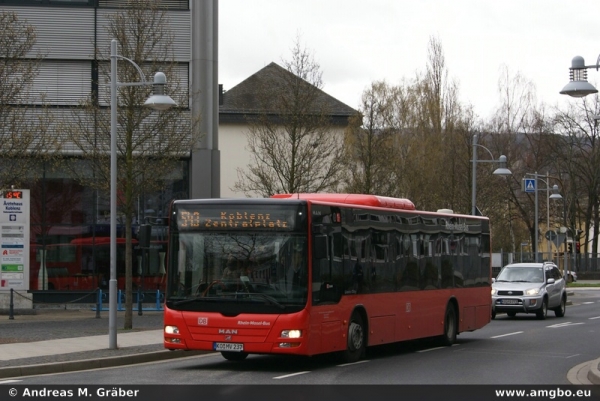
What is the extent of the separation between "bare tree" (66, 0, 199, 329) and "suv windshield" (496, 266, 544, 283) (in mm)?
13181

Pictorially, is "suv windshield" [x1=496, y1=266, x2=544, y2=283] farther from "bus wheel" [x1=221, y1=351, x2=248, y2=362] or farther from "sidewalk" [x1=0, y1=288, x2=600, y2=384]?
"bus wheel" [x1=221, y1=351, x2=248, y2=362]

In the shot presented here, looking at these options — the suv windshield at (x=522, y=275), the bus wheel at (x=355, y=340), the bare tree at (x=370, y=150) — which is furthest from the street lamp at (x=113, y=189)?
the bare tree at (x=370, y=150)

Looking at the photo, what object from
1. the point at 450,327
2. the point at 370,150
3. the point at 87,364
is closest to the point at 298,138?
the point at 370,150

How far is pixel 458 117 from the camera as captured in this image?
203ft

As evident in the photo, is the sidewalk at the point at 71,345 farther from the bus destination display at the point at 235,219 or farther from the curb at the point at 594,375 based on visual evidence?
the curb at the point at 594,375

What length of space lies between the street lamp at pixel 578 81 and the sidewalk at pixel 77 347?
17.4 feet

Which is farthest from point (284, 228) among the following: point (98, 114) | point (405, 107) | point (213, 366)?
point (405, 107)

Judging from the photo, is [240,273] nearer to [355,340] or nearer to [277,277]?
[277,277]

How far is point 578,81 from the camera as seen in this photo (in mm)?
20344

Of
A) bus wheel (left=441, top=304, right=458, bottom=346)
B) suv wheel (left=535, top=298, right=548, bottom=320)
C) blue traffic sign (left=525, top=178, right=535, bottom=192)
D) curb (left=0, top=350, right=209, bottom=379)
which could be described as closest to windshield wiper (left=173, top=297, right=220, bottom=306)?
curb (left=0, top=350, right=209, bottom=379)

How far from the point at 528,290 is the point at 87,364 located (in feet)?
63.7

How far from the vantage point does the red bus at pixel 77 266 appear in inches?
1452

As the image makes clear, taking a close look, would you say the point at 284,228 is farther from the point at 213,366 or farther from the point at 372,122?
the point at 372,122
